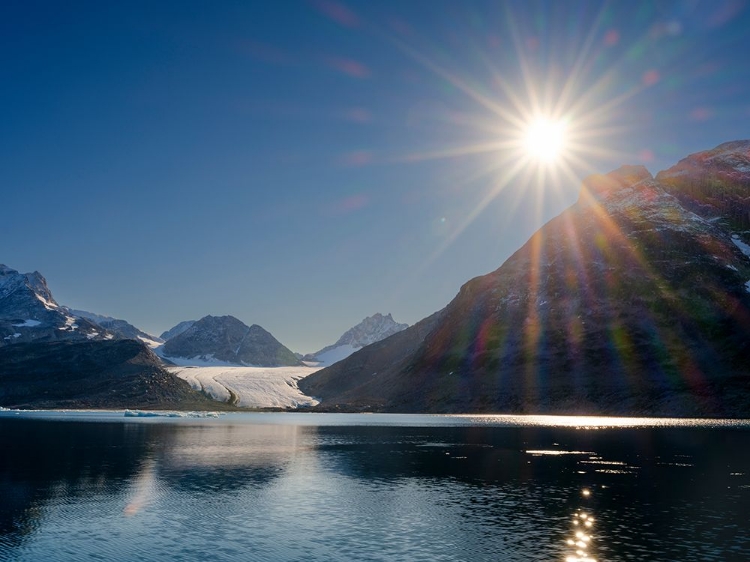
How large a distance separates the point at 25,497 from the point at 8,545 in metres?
16.1

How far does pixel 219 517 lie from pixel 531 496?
25033mm

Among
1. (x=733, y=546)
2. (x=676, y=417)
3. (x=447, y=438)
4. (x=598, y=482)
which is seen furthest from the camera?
(x=676, y=417)

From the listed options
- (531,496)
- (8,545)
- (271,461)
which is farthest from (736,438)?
(8,545)

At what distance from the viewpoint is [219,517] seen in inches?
1640

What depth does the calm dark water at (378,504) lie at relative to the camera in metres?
33.3

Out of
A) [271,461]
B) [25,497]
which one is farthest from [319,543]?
[271,461]

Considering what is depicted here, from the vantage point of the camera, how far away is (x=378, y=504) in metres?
46.6

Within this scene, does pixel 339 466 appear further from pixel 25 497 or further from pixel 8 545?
pixel 8 545

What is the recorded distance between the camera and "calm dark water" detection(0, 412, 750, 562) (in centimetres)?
3334

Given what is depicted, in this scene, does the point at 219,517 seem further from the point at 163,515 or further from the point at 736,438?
the point at 736,438

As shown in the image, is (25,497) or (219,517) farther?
(25,497)

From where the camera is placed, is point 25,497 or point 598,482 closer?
point 25,497

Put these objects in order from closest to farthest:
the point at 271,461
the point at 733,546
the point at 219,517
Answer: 1. the point at 733,546
2. the point at 219,517
3. the point at 271,461

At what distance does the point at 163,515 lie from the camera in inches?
1671
